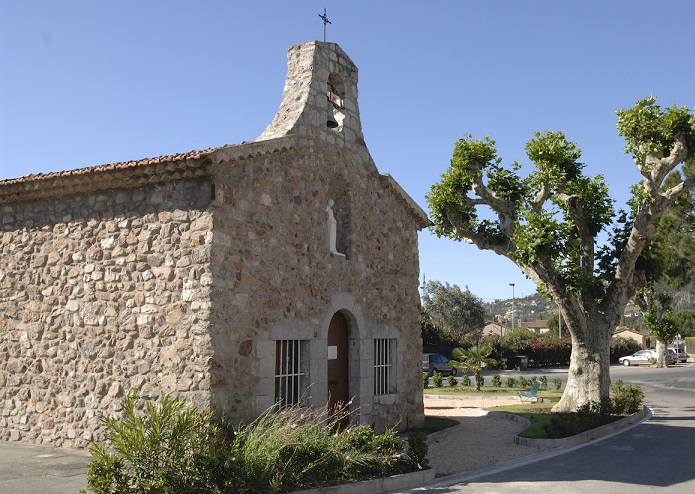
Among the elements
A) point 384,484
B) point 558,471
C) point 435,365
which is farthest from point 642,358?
point 384,484

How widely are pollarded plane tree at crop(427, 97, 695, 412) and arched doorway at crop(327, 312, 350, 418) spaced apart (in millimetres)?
5665

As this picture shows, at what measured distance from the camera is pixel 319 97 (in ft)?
39.7

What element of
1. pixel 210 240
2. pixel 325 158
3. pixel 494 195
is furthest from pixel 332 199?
pixel 494 195

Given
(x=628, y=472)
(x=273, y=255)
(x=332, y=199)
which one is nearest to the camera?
(x=628, y=472)

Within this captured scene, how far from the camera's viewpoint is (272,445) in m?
7.89

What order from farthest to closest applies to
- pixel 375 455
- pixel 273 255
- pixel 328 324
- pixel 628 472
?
pixel 328 324
pixel 273 255
pixel 628 472
pixel 375 455

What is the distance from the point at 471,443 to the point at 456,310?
37467 mm

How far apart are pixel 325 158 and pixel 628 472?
7.38 m

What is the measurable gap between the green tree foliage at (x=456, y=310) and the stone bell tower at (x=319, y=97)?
3768cm

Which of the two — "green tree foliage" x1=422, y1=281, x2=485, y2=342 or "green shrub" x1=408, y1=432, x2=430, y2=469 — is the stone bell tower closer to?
"green shrub" x1=408, y1=432, x2=430, y2=469

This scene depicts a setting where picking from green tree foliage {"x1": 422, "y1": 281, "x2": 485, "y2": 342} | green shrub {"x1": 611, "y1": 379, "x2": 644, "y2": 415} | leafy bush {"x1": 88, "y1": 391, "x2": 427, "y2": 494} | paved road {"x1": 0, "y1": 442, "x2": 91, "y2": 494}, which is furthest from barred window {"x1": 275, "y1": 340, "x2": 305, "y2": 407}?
green tree foliage {"x1": 422, "y1": 281, "x2": 485, "y2": 342}

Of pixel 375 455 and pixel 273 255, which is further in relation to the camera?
pixel 273 255

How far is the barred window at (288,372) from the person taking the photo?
34.8 ft

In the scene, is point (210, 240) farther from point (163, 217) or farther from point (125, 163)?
point (125, 163)
